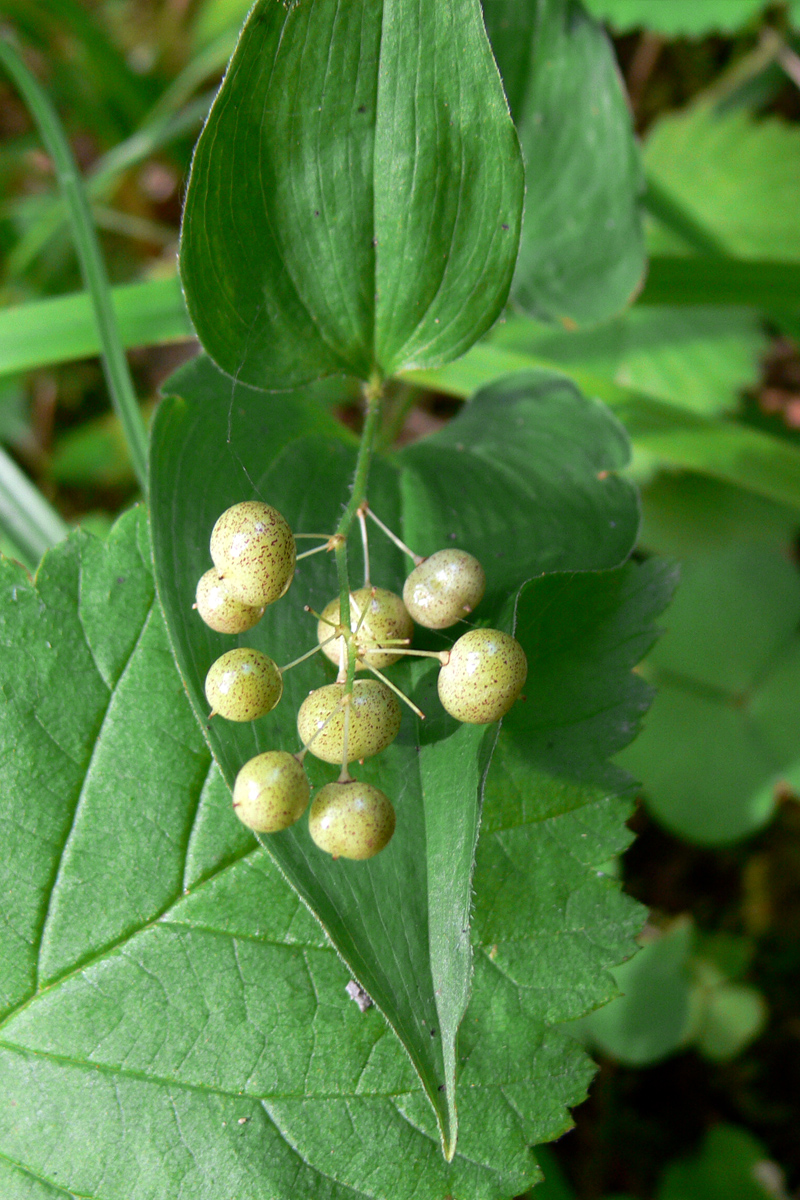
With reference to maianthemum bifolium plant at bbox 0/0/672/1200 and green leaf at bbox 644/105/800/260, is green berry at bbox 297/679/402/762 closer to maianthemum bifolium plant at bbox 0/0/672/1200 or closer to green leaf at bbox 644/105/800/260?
maianthemum bifolium plant at bbox 0/0/672/1200

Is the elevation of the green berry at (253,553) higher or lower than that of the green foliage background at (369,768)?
higher

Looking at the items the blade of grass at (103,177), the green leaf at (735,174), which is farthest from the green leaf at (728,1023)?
the blade of grass at (103,177)

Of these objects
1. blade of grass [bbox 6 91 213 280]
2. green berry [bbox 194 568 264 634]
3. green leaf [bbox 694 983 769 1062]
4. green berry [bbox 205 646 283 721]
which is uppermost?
blade of grass [bbox 6 91 213 280]

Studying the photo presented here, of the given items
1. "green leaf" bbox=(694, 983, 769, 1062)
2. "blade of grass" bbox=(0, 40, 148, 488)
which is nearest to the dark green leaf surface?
"blade of grass" bbox=(0, 40, 148, 488)

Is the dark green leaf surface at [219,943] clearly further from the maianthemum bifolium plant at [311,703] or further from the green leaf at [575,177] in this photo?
the green leaf at [575,177]

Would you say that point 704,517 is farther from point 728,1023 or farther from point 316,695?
point 316,695

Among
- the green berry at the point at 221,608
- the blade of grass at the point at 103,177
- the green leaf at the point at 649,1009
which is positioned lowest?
the green leaf at the point at 649,1009
